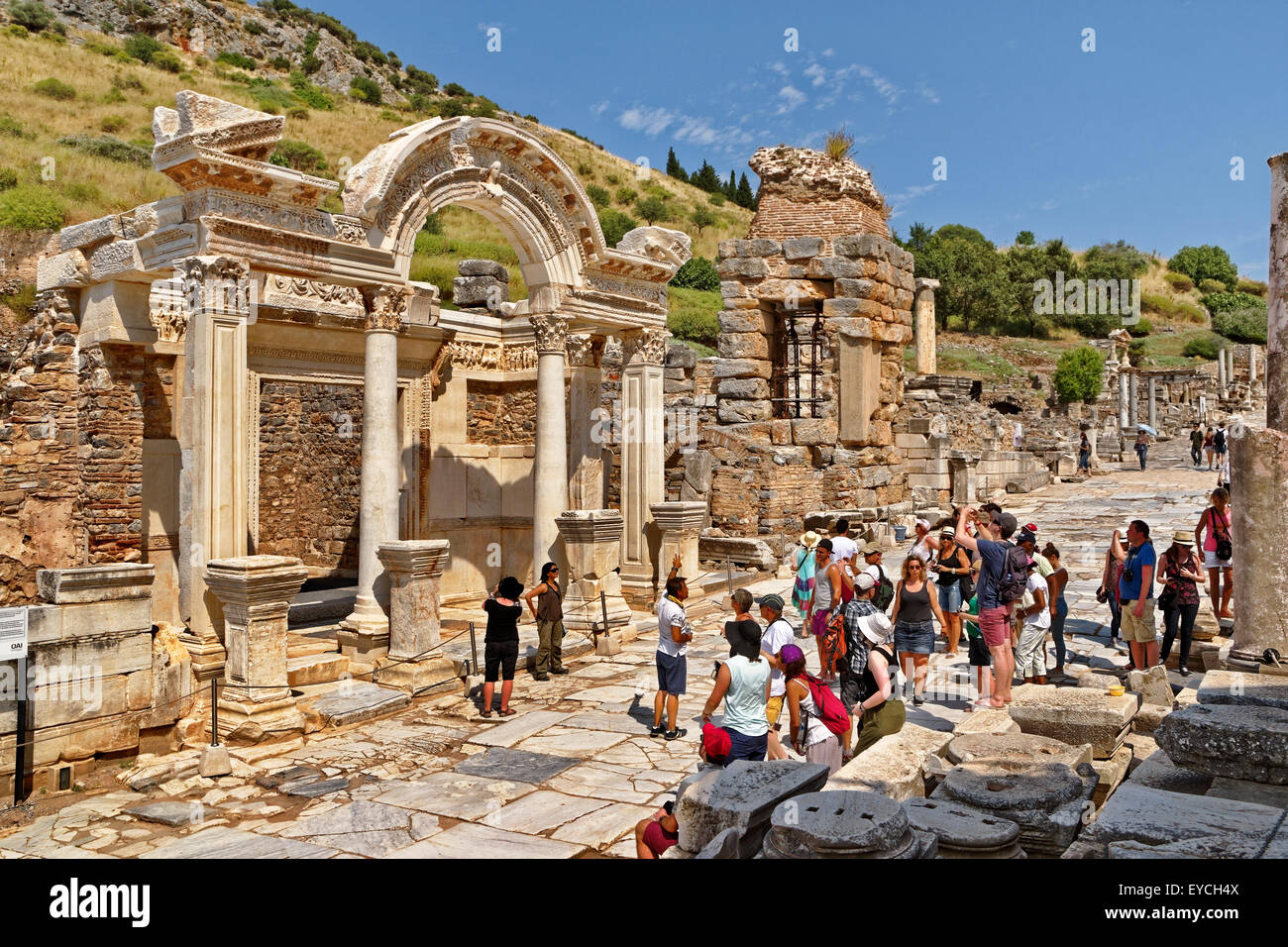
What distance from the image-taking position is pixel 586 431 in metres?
14.3

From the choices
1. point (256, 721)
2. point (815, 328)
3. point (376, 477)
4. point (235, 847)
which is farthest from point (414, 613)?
point (815, 328)

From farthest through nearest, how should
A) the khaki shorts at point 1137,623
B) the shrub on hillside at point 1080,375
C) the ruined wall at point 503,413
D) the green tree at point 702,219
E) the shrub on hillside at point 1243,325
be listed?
the shrub on hillside at point 1243,325
the green tree at point 702,219
the shrub on hillside at point 1080,375
the ruined wall at point 503,413
the khaki shorts at point 1137,623

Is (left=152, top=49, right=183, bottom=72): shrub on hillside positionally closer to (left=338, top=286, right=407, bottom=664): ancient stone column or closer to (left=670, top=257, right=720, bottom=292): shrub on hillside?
(left=670, top=257, right=720, bottom=292): shrub on hillside

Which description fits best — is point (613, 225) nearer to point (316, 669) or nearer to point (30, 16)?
point (30, 16)

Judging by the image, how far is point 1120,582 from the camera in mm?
9141

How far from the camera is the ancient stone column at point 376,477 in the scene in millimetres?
10258

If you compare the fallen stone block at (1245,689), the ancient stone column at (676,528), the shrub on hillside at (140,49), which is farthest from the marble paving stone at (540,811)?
the shrub on hillside at (140,49)

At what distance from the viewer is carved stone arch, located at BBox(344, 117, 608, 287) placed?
33.1ft

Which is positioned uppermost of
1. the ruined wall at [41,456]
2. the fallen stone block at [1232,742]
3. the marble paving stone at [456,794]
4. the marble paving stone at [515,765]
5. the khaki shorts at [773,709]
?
the ruined wall at [41,456]

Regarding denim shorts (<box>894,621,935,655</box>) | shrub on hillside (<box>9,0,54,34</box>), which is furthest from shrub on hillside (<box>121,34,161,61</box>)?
denim shorts (<box>894,621,935,655</box>)

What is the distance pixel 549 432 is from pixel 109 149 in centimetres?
2805

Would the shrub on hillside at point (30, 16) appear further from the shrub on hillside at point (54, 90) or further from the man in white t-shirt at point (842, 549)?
the man in white t-shirt at point (842, 549)

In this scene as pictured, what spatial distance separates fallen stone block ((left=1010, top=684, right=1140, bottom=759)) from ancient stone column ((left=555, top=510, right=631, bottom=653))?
6.17 m

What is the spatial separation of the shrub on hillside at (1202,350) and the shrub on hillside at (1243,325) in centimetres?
328
